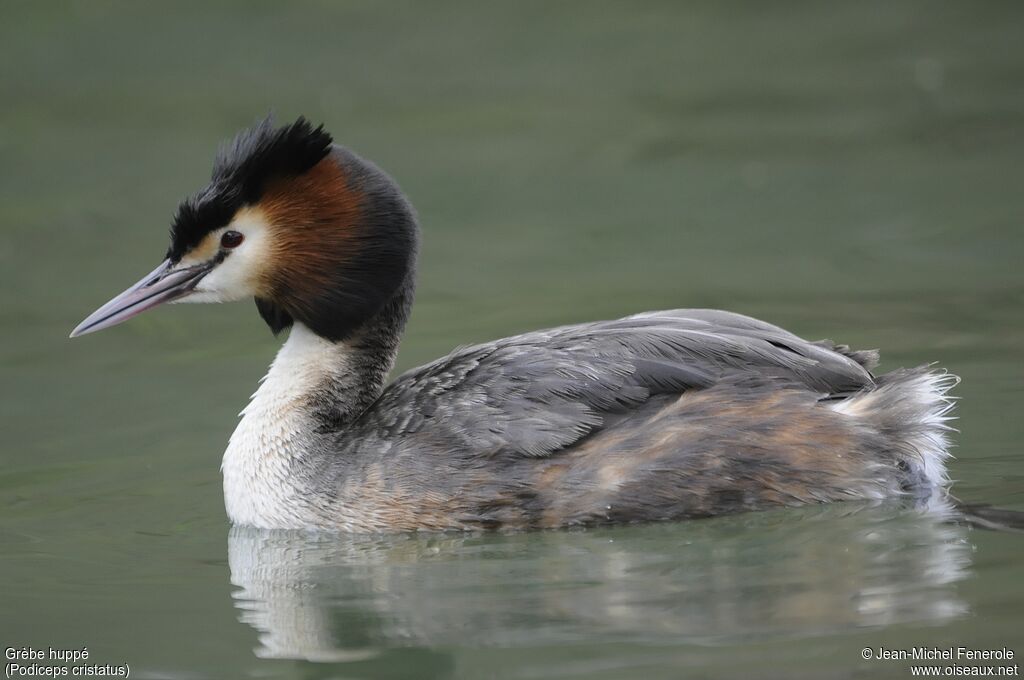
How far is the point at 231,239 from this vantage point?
6.88 meters

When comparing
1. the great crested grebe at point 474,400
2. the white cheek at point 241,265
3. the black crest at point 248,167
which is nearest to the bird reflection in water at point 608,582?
the great crested grebe at point 474,400

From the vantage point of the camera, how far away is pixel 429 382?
6844 mm

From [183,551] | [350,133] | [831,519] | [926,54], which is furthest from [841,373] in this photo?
[926,54]

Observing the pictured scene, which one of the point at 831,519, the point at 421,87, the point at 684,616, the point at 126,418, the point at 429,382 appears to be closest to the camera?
the point at 684,616

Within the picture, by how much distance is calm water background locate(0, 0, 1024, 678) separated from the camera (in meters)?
5.44

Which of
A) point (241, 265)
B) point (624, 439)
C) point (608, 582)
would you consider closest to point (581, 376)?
point (624, 439)

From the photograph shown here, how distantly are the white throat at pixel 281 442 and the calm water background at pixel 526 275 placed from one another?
0.14m

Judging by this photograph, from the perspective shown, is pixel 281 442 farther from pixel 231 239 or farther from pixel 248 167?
pixel 248 167

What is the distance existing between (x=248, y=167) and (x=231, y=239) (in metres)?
0.32

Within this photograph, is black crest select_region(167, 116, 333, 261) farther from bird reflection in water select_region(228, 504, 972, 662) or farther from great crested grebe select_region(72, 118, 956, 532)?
bird reflection in water select_region(228, 504, 972, 662)

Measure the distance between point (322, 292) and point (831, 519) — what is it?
7.16 ft

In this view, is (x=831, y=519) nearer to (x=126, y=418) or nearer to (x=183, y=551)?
(x=183, y=551)

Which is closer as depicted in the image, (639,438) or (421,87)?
(639,438)

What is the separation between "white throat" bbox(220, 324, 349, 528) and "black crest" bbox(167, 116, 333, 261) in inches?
24.1
